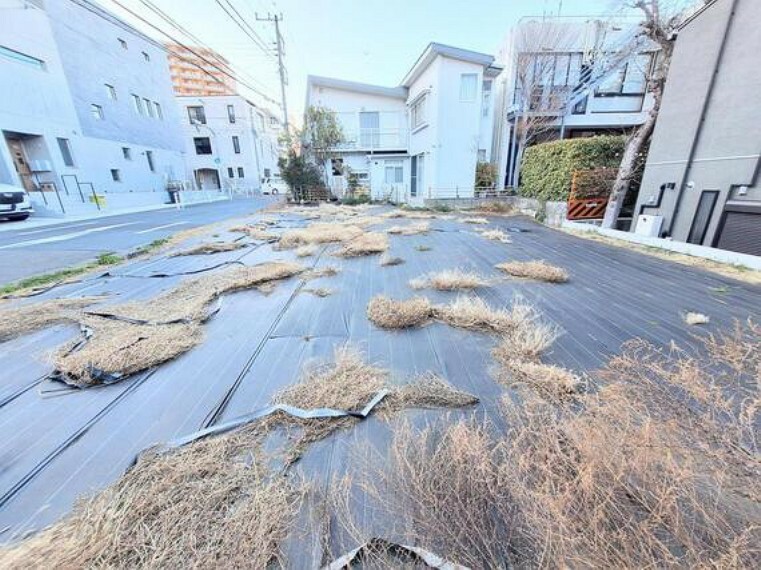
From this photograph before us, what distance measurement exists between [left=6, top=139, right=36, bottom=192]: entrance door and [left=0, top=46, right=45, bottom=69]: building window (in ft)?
8.95

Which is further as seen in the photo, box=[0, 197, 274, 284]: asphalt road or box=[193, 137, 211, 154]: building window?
box=[193, 137, 211, 154]: building window

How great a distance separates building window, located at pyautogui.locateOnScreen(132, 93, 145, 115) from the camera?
16.2 m

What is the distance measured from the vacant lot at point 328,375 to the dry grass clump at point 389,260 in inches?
2.9

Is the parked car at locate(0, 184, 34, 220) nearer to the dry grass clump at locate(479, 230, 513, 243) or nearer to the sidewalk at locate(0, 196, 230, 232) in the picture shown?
the sidewalk at locate(0, 196, 230, 232)

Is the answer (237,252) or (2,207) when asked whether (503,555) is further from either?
(2,207)

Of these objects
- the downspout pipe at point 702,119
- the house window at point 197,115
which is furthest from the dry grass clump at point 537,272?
the house window at point 197,115

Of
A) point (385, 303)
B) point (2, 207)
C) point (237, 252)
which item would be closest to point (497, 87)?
point (237, 252)

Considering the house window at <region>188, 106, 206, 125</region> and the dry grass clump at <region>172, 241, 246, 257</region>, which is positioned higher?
the house window at <region>188, 106, 206, 125</region>

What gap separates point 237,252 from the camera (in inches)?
193

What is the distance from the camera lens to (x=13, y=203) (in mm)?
8938

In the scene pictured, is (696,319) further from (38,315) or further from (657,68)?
(657,68)

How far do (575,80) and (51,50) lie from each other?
782 inches

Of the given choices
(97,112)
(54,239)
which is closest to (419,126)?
(54,239)

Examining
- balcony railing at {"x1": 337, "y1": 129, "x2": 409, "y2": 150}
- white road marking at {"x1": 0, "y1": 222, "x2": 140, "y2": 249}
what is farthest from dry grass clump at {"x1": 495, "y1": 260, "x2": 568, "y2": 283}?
balcony railing at {"x1": 337, "y1": 129, "x2": 409, "y2": 150}
